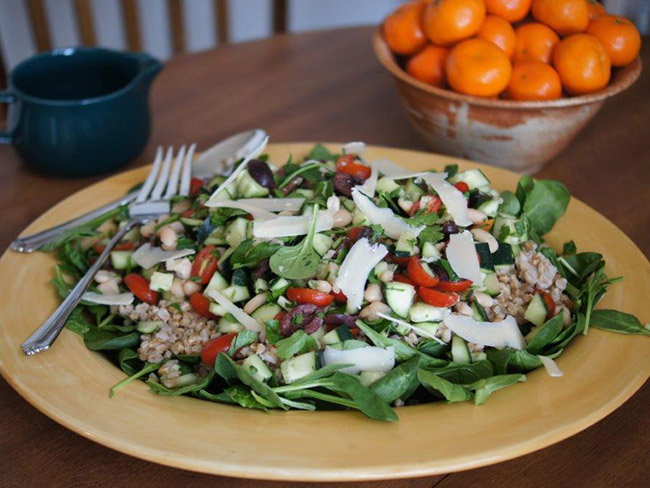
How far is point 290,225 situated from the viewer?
113 centimetres

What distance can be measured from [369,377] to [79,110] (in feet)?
2.96

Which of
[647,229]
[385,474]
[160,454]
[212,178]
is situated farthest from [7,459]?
[647,229]

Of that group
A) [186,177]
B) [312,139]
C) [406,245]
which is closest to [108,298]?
[186,177]

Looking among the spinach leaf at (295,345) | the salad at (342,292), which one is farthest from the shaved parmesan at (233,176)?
the spinach leaf at (295,345)

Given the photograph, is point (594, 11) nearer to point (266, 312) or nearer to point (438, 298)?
point (438, 298)

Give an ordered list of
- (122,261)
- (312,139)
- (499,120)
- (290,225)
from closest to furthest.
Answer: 1. (290,225)
2. (122,261)
3. (499,120)
4. (312,139)

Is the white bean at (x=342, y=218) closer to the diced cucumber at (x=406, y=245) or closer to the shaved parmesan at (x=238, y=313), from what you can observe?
the diced cucumber at (x=406, y=245)

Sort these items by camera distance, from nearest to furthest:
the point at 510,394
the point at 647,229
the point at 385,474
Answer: the point at 385,474, the point at 510,394, the point at 647,229

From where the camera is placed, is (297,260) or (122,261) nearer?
(297,260)

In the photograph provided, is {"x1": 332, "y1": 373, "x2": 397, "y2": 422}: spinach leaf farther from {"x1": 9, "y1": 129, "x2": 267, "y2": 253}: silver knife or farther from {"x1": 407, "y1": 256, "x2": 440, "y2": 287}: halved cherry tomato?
{"x1": 9, "y1": 129, "x2": 267, "y2": 253}: silver knife

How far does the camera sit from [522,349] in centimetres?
104

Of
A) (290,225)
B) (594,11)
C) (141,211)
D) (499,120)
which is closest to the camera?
(290,225)

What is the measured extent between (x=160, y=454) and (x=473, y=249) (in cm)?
54

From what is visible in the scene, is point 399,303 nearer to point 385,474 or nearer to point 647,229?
point 385,474
